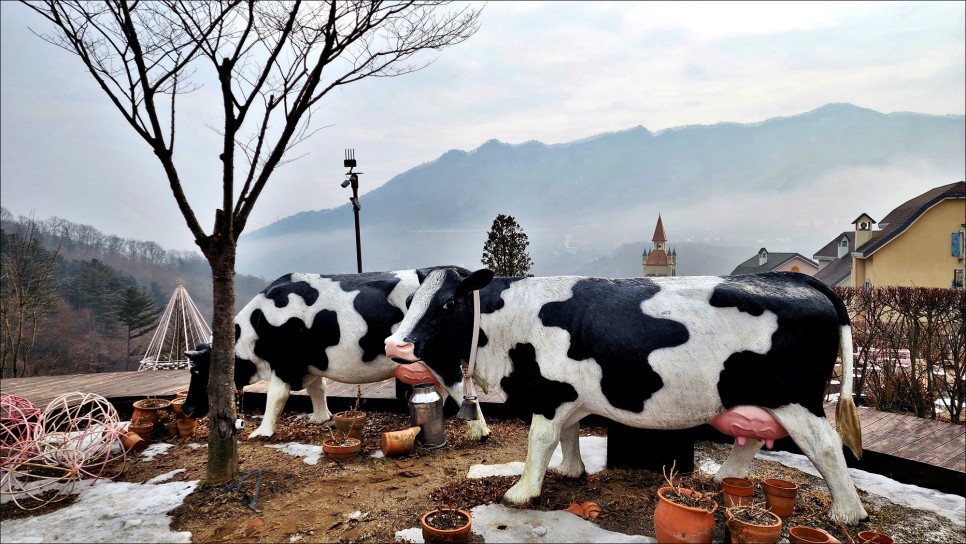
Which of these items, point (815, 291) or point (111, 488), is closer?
point (815, 291)

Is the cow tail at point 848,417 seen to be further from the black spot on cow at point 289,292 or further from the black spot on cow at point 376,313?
the black spot on cow at point 289,292

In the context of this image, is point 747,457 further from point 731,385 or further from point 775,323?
point 775,323

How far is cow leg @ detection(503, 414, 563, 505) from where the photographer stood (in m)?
3.71

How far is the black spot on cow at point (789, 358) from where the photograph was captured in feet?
10.6

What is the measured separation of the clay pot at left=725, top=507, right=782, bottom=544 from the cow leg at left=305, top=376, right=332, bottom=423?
15.7ft

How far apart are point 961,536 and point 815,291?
1.93 m

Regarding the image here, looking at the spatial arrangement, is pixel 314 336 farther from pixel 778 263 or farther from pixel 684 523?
pixel 778 263

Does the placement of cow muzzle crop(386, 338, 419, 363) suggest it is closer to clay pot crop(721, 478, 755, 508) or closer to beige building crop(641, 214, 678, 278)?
clay pot crop(721, 478, 755, 508)

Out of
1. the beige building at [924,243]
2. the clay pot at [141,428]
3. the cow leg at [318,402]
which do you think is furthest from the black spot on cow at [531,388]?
the beige building at [924,243]

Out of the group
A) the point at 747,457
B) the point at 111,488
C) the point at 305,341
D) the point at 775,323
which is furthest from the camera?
the point at 305,341

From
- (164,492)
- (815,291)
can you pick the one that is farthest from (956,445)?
(164,492)

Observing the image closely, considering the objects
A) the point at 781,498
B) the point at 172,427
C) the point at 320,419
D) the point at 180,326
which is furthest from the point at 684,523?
the point at 180,326

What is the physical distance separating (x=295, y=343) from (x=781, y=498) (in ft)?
15.7

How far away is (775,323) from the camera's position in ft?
10.7
